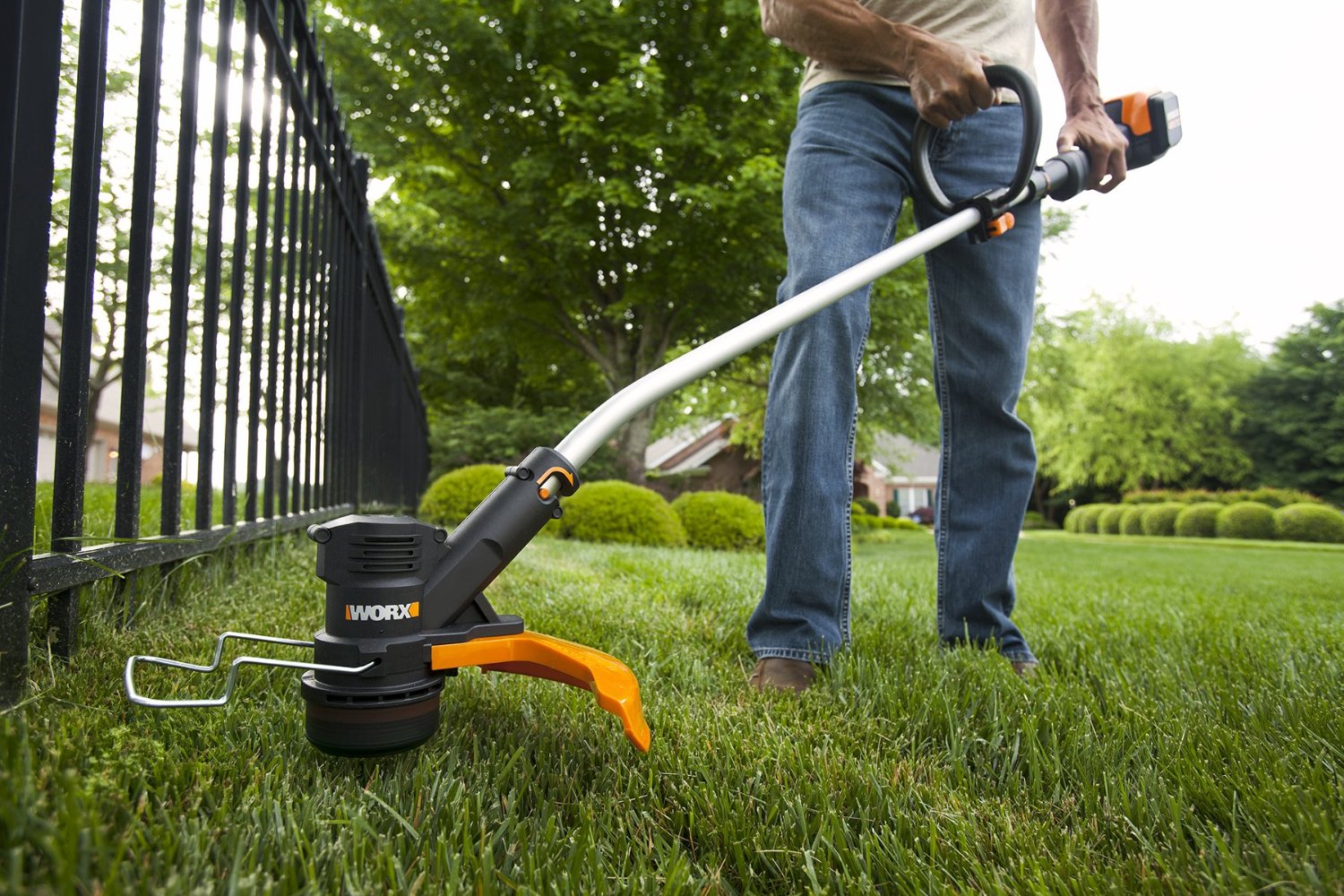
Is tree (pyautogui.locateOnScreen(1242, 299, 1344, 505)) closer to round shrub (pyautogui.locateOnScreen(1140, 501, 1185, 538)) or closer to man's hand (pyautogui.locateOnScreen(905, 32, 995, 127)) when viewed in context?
round shrub (pyautogui.locateOnScreen(1140, 501, 1185, 538))

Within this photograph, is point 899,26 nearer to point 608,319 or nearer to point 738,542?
point 738,542

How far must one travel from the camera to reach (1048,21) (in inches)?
90.5

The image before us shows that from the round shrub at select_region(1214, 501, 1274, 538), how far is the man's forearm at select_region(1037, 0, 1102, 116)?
69.8ft

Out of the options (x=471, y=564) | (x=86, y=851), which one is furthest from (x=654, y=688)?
(x=86, y=851)

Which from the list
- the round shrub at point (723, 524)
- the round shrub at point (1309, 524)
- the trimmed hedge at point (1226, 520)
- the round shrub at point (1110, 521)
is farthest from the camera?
the round shrub at point (1110, 521)

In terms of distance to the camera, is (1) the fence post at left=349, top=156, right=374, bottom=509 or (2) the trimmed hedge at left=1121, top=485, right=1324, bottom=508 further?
(2) the trimmed hedge at left=1121, top=485, right=1324, bottom=508

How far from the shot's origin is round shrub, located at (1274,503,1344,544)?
16.7 meters

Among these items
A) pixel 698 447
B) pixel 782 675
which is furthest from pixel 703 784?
pixel 698 447

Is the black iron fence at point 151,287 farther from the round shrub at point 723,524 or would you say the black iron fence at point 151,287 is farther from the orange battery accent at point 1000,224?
the round shrub at point 723,524

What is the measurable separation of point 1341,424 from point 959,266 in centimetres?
3754

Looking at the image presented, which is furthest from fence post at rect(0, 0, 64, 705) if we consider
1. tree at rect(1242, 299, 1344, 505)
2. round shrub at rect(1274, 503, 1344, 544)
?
tree at rect(1242, 299, 1344, 505)

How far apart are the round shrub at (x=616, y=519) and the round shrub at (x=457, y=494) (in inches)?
30.1

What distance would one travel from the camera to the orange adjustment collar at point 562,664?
1036mm

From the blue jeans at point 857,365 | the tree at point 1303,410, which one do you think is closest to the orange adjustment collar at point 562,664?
the blue jeans at point 857,365
